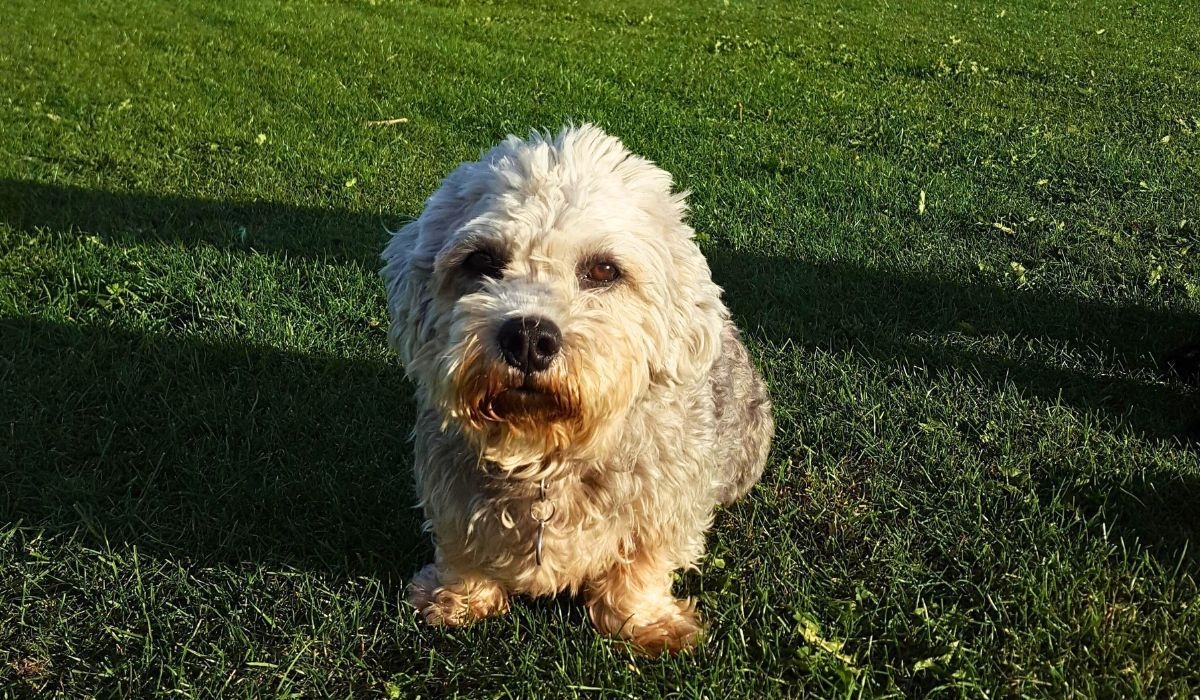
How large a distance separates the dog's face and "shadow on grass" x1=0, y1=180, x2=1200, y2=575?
125 cm

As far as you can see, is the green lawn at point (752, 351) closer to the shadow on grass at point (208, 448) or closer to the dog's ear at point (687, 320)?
the shadow on grass at point (208, 448)

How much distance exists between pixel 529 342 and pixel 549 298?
0.64 feet

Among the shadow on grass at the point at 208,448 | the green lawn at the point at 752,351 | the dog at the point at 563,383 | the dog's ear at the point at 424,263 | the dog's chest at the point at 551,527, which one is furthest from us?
the shadow on grass at the point at 208,448

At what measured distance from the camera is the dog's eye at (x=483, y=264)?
2.67m

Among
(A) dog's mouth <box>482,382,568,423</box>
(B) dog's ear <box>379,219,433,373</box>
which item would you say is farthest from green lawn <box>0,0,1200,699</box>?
(B) dog's ear <box>379,219,433,373</box>

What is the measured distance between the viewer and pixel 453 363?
2.47 m

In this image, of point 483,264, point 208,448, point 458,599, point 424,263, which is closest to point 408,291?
point 424,263

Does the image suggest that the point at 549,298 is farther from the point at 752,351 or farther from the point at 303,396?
the point at 752,351

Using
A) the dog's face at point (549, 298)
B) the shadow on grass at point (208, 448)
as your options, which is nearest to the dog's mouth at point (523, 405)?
the dog's face at point (549, 298)

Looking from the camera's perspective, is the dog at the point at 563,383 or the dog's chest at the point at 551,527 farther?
the dog's chest at the point at 551,527

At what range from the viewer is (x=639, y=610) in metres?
3.13

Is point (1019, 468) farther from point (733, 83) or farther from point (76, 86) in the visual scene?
point (76, 86)

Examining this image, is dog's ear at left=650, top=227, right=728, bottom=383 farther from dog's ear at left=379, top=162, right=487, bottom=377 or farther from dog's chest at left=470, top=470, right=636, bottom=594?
dog's ear at left=379, top=162, right=487, bottom=377

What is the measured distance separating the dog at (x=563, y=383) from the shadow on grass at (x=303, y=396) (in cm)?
79
